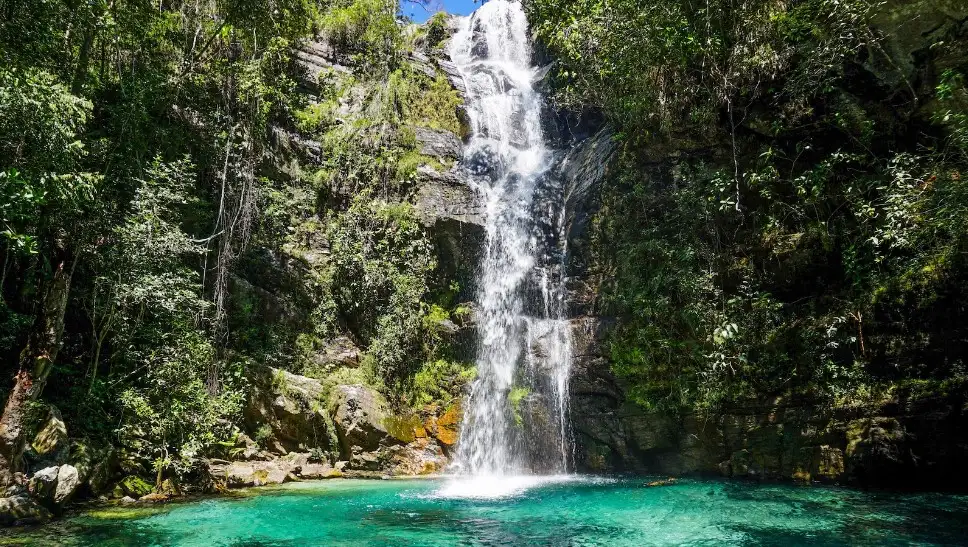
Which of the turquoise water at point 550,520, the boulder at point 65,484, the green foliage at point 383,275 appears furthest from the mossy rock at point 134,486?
the green foliage at point 383,275

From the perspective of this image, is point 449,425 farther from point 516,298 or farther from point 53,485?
point 53,485

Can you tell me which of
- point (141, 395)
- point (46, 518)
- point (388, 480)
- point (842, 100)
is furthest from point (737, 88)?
point (46, 518)

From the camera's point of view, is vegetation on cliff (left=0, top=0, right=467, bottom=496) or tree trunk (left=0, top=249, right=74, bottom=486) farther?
vegetation on cliff (left=0, top=0, right=467, bottom=496)

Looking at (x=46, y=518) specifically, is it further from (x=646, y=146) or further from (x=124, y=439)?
(x=646, y=146)

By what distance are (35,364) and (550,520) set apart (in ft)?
24.3

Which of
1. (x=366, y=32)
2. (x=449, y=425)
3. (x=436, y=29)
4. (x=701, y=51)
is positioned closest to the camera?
(x=701, y=51)

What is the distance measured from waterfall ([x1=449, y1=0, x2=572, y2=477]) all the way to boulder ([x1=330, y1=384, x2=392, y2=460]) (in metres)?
2.03

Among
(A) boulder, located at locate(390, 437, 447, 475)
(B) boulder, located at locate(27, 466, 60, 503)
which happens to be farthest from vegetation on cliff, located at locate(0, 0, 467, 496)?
(A) boulder, located at locate(390, 437, 447, 475)

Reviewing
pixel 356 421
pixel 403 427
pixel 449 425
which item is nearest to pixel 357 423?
pixel 356 421

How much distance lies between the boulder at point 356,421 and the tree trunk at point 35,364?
17.6ft

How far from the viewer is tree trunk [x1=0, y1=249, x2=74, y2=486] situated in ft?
21.1

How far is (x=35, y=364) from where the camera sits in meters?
7.21

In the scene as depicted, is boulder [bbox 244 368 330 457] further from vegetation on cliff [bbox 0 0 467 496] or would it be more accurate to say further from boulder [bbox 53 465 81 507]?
boulder [bbox 53 465 81 507]

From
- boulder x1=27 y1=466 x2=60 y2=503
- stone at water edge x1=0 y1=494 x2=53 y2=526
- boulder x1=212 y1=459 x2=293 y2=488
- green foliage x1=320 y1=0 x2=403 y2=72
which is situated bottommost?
boulder x1=212 y1=459 x2=293 y2=488
